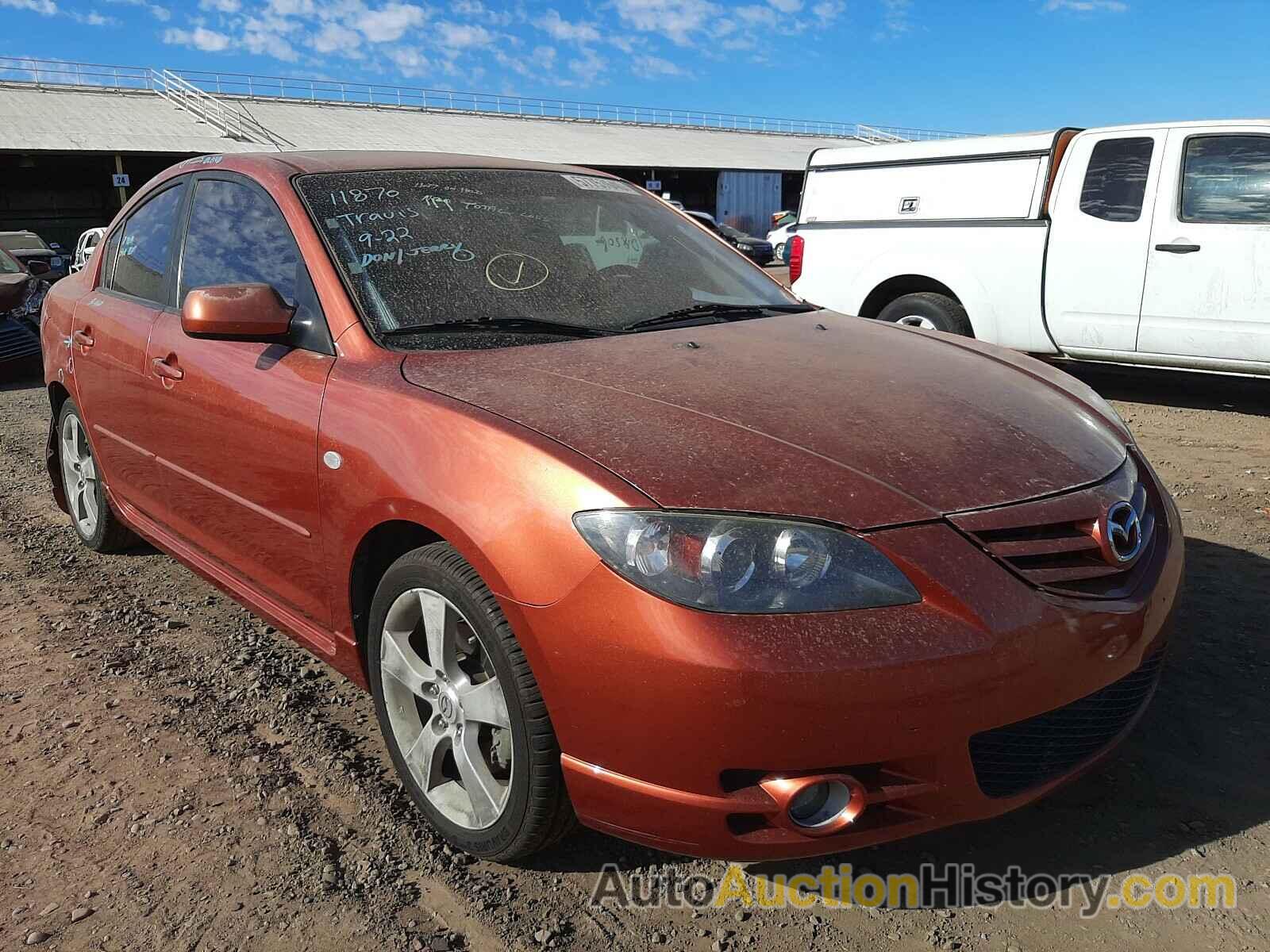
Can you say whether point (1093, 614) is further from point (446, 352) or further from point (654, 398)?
point (446, 352)

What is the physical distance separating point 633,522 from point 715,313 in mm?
1442

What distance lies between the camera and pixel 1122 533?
2195 mm

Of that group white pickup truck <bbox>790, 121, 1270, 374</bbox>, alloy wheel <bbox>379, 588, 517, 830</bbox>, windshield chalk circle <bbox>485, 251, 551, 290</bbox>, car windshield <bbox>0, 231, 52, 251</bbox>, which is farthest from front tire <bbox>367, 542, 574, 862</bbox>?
car windshield <bbox>0, 231, 52, 251</bbox>

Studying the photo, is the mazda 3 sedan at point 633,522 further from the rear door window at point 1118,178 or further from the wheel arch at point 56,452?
the rear door window at point 1118,178

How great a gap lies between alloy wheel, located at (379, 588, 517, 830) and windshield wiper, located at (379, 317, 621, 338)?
0.72 m

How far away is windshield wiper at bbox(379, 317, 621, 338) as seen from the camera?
265cm

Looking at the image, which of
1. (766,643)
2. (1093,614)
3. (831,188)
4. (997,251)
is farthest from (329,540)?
(831,188)

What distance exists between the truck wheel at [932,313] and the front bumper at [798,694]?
5.66 meters

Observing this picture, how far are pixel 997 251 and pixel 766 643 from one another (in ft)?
20.2

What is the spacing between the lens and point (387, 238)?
9.36 ft

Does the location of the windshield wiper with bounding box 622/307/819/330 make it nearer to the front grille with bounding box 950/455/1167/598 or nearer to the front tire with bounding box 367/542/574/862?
the front tire with bounding box 367/542/574/862

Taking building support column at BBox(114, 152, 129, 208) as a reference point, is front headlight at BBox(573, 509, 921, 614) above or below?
below

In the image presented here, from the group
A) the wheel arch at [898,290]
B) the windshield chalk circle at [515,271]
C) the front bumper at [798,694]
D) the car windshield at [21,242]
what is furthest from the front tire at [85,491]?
the car windshield at [21,242]

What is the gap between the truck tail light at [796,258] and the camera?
8.34 m
